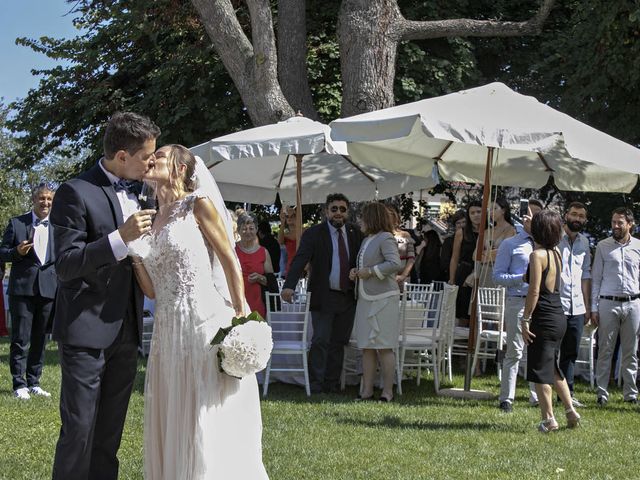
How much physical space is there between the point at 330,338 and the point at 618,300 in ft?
10.2

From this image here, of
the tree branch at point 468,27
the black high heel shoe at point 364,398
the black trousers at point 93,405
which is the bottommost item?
the black high heel shoe at point 364,398

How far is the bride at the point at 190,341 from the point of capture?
479 cm

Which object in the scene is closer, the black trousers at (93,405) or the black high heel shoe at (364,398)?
the black trousers at (93,405)

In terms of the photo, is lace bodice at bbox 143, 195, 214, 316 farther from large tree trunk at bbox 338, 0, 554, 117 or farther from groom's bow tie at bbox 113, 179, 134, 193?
large tree trunk at bbox 338, 0, 554, 117

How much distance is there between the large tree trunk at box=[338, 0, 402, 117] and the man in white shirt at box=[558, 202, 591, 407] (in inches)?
177

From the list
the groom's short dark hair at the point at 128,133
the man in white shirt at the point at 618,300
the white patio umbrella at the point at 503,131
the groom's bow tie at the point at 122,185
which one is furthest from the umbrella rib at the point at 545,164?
the groom's short dark hair at the point at 128,133

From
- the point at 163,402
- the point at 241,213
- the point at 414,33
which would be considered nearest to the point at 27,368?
the point at 241,213

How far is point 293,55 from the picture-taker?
14820 millimetres

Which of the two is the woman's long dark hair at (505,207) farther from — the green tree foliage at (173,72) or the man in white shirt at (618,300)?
the green tree foliage at (173,72)

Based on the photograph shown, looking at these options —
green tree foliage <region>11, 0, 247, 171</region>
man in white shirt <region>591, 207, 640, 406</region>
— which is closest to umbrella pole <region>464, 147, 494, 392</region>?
man in white shirt <region>591, 207, 640, 406</region>

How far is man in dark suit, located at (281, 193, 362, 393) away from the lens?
33.6 ft

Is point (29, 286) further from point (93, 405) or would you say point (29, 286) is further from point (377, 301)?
point (93, 405)

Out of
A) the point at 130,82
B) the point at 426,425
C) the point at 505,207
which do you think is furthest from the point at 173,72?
the point at 426,425

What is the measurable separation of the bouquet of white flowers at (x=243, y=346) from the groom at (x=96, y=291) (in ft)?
1.73
